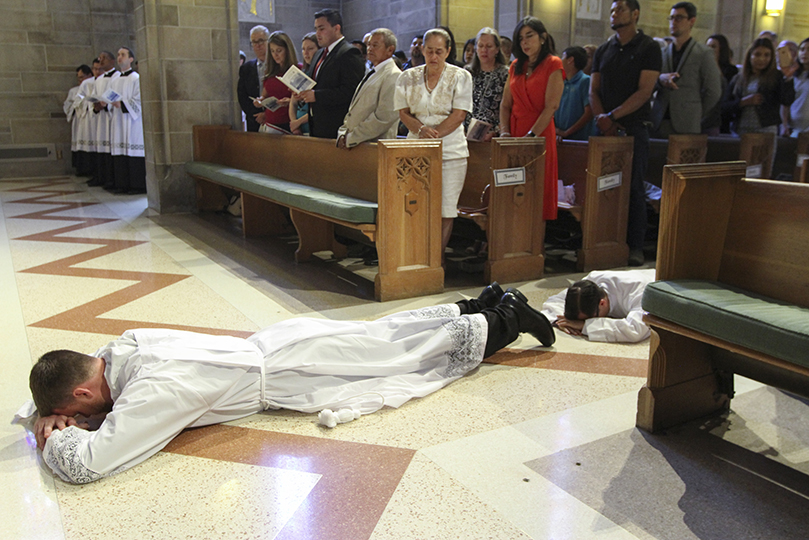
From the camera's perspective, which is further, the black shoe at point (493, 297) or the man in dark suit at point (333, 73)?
the man in dark suit at point (333, 73)

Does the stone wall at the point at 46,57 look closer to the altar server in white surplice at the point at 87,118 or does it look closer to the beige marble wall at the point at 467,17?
the altar server in white surplice at the point at 87,118

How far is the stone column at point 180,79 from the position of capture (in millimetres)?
7141

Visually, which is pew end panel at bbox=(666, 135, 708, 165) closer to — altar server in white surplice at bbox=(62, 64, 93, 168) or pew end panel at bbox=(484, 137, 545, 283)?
pew end panel at bbox=(484, 137, 545, 283)

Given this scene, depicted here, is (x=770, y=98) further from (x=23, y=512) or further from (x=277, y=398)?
(x=23, y=512)

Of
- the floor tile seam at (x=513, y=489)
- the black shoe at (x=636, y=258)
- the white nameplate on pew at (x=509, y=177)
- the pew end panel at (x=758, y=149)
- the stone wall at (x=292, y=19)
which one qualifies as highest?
the stone wall at (x=292, y=19)

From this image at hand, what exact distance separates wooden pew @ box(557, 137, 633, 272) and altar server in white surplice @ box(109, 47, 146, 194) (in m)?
6.43

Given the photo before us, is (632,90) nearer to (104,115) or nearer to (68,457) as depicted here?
(68,457)

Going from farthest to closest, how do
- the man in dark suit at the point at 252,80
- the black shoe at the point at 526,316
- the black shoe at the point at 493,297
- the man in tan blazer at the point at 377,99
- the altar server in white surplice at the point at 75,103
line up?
the altar server in white surplice at the point at 75,103 < the man in dark suit at the point at 252,80 < the man in tan blazer at the point at 377,99 < the black shoe at the point at 493,297 < the black shoe at the point at 526,316

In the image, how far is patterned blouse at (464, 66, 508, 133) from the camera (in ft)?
17.5

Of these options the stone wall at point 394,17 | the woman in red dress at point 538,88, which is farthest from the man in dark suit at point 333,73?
the stone wall at point 394,17

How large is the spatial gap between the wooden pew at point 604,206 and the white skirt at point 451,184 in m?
0.93

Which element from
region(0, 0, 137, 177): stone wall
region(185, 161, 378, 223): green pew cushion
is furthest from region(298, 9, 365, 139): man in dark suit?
region(0, 0, 137, 177): stone wall

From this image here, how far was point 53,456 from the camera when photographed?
2176 millimetres

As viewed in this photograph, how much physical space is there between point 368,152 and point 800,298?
287 centimetres
